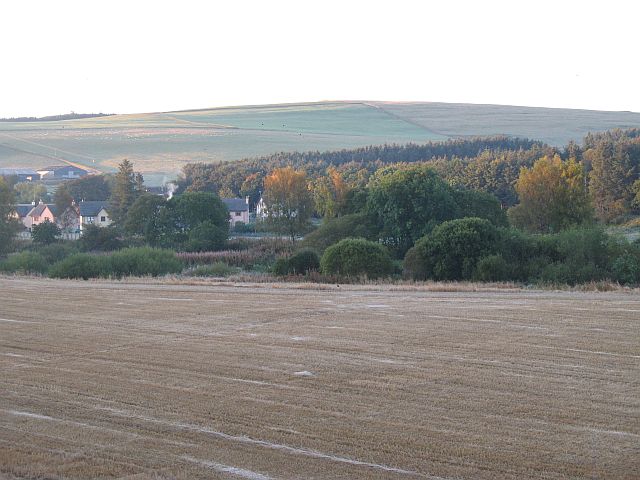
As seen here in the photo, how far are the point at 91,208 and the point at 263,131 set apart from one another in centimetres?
7136

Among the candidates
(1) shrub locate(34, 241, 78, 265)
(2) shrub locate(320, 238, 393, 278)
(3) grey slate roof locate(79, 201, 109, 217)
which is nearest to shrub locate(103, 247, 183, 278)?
(2) shrub locate(320, 238, 393, 278)

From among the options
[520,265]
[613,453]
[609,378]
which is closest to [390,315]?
[609,378]

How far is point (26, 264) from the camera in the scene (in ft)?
190

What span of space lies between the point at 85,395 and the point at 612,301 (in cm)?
1678

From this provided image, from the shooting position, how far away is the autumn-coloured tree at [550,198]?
6512cm

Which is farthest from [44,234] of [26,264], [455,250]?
[455,250]

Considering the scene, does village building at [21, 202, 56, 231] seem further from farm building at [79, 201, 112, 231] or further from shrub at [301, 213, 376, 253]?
shrub at [301, 213, 376, 253]

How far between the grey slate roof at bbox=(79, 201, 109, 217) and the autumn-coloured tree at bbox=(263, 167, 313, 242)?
2366cm

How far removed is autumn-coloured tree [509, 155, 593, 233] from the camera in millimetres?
65125

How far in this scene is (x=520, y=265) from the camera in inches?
1613

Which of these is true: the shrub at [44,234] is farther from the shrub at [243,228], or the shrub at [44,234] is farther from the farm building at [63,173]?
the farm building at [63,173]

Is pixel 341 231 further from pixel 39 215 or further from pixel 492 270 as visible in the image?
pixel 39 215

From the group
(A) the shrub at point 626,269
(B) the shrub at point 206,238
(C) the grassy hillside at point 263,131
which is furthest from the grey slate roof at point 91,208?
(A) the shrub at point 626,269

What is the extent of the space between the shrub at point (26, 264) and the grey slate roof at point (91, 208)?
3733cm
